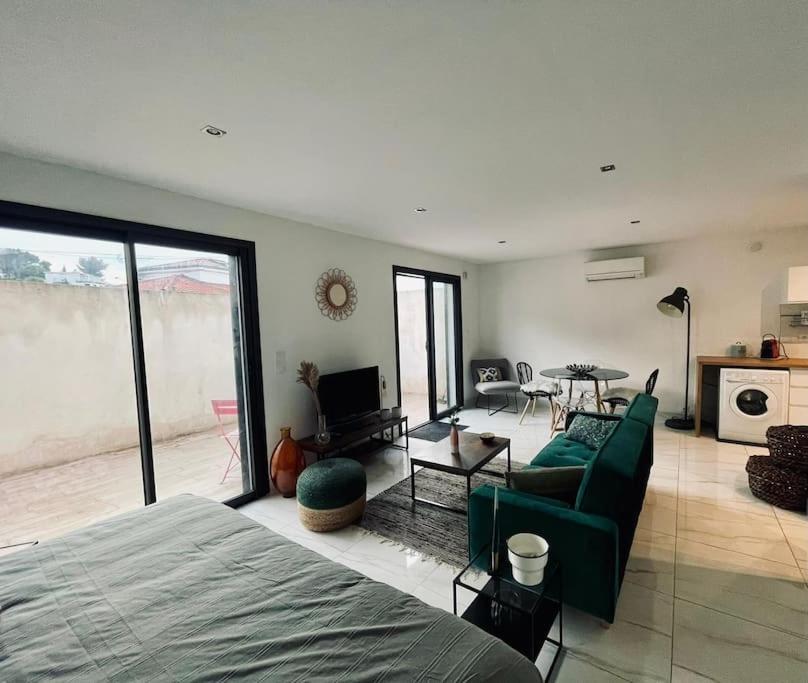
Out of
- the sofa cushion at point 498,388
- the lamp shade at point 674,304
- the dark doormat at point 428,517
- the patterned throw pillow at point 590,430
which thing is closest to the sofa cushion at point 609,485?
the dark doormat at point 428,517

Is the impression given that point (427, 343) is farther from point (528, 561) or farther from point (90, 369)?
point (528, 561)

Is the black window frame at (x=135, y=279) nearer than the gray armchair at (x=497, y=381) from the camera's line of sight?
Yes

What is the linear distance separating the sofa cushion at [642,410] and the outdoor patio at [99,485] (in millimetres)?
3283

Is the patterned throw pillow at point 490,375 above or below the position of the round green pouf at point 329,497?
above

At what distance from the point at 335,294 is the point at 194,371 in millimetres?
1557

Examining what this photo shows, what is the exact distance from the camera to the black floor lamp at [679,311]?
187 inches

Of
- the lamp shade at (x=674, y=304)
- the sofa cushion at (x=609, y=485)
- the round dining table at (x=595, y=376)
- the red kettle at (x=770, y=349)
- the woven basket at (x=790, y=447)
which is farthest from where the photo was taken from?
the lamp shade at (x=674, y=304)

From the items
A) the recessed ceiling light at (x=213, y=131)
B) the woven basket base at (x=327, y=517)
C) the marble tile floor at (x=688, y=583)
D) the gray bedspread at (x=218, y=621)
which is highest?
the recessed ceiling light at (x=213, y=131)

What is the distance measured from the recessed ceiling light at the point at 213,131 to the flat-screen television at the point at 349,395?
2.25 metres

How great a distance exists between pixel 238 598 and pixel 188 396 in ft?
7.12

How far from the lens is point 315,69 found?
1.47 metres

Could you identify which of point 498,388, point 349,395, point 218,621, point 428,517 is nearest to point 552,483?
point 428,517

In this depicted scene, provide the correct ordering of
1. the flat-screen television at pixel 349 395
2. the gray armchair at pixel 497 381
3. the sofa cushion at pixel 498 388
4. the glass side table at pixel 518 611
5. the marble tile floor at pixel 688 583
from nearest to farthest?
the glass side table at pixel 518 611
the marble tile floor at pixel 688 583
the flat-screen television at pixel 349 395
the sofa cushion at pixel 498 388
the gray armchair at pixel 497 381

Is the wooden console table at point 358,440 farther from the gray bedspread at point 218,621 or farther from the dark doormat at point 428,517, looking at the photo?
the gray bedspread at point 218,621
